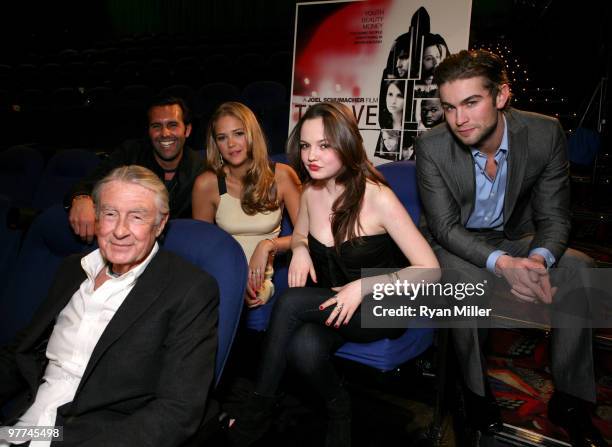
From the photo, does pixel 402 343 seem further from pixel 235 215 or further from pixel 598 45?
pixel 598 45

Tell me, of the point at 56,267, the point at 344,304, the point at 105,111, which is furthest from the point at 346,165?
the point at 105,111

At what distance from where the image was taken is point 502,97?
1777 mm

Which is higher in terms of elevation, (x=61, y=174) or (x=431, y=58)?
(x=431, y=58)

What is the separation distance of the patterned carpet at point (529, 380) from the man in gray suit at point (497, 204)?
39 cm

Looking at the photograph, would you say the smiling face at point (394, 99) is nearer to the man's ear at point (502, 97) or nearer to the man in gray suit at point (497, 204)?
the man in gray suit at point (497, 204)

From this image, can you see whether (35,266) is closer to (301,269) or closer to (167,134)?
(301,269)

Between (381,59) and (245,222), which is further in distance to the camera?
(381,59)

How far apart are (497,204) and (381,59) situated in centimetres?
160

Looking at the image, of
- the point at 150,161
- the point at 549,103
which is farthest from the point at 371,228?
the point at 549,103

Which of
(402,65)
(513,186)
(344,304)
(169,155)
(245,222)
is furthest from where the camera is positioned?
(402,65)

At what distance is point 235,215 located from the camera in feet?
7.28

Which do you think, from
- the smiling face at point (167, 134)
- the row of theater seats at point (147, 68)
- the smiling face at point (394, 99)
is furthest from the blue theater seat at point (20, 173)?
the row of theater seats at point (147, 68)

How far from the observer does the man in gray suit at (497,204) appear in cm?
Answer: 161

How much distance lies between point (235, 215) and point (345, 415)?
0.97m
